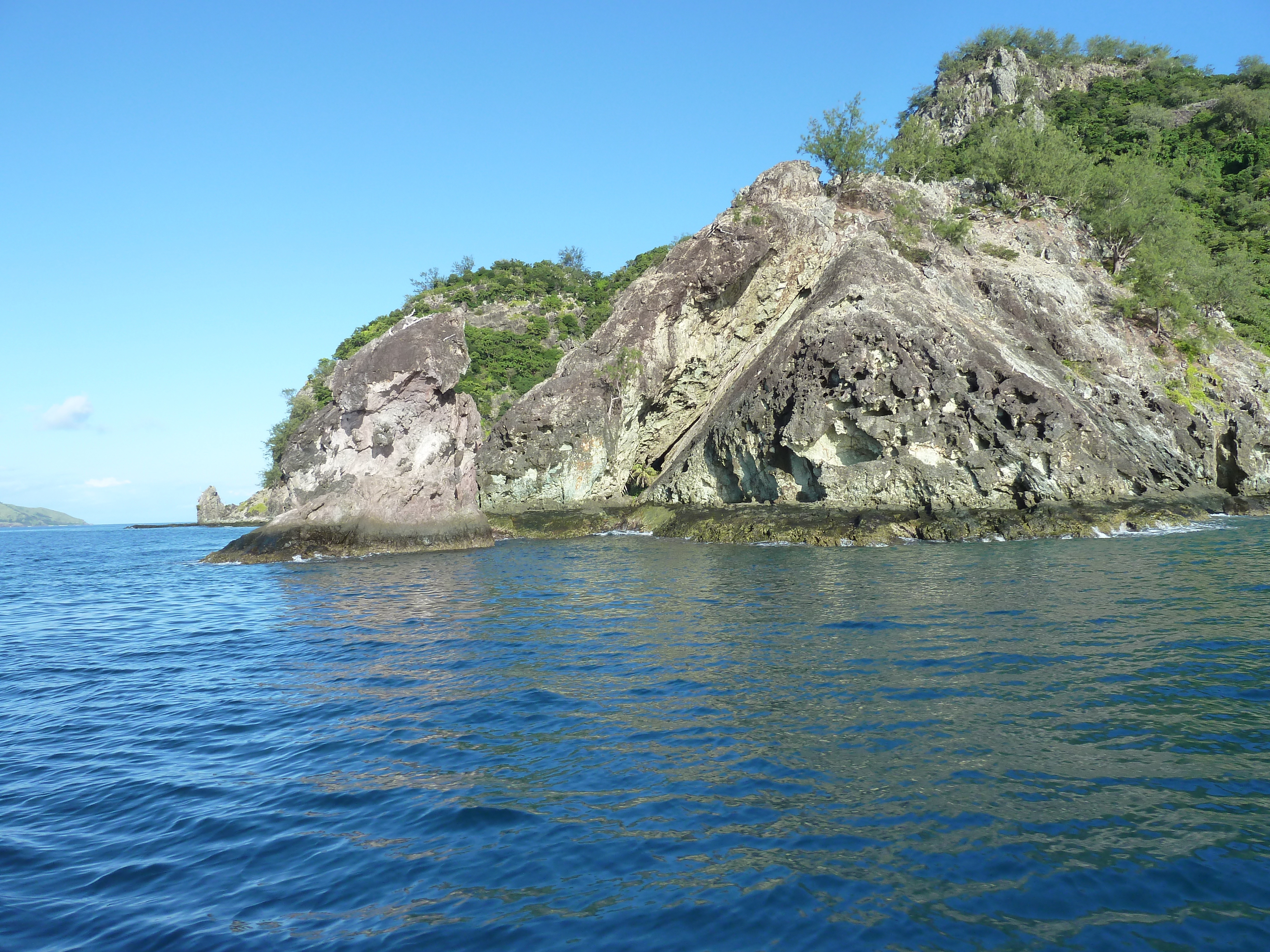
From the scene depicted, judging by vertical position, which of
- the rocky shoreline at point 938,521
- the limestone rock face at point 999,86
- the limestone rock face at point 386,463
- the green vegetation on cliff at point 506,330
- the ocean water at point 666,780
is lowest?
the ocean water at point 666,780

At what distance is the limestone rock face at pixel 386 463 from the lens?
1148 inches

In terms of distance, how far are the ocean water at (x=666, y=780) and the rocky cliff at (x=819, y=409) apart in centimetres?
1453

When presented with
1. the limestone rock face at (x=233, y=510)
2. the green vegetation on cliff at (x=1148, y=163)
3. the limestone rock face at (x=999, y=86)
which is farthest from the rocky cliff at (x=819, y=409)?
the limestone rock face at (x=233, y=510)

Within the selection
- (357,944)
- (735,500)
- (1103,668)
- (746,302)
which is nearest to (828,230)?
(746,302)

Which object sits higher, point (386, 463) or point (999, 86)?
point (999, 86)

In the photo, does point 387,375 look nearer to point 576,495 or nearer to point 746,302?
point 576,495

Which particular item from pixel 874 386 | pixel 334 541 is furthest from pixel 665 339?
pixel 334 541

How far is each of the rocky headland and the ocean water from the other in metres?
14.5

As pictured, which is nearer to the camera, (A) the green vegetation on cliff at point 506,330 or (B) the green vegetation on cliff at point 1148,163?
(B) the green vegetation on cliff at point 1148,163

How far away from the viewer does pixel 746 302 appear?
127 feet

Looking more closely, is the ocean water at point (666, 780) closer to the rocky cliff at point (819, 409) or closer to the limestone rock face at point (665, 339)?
the rocky cliff at point (819, 409)

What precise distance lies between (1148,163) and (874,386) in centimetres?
3657

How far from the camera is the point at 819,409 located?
29391 mm

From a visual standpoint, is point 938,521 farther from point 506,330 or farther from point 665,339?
point 506,330
